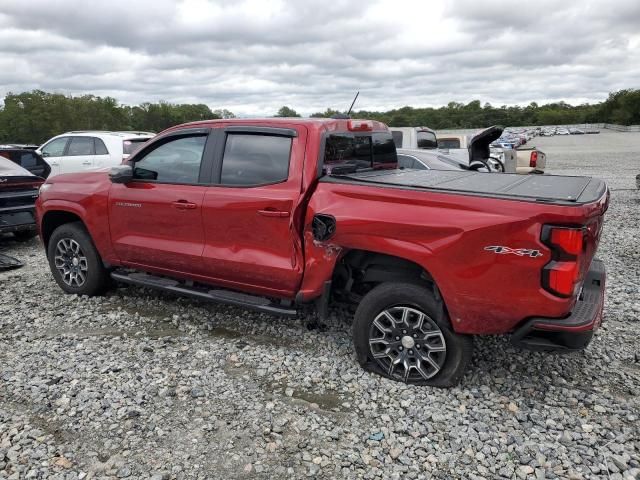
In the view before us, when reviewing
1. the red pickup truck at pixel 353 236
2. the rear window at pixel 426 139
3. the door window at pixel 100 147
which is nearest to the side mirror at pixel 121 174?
the red pickup truck at pixel 353 236

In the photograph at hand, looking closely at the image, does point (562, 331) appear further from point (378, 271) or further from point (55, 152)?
point (55, 152)

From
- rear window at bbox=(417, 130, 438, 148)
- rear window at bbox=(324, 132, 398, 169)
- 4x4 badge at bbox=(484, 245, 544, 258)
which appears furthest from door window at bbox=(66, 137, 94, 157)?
4x4 badge at bbox=(484, 245, 544, 258)

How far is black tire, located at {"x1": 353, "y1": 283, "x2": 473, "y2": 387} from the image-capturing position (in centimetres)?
355

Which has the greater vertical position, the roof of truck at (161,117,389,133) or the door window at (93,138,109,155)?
the roof of truck at (161,117,389,133)

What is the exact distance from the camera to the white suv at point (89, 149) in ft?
37.7

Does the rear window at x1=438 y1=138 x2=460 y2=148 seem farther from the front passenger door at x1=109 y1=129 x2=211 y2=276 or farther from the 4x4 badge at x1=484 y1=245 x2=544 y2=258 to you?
the 4x4 badge at x1=484 y1=245 x2=544 y2=258

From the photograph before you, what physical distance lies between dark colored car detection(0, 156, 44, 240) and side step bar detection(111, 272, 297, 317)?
3477 millimetres

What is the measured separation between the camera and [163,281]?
498cm

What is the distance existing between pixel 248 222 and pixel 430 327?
1627 mm

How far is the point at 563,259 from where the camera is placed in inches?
119

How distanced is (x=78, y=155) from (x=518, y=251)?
37.1 ft

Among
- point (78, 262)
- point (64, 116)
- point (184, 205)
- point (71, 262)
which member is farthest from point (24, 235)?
point (64, 116)

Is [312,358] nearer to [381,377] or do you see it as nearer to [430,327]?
[381,377]

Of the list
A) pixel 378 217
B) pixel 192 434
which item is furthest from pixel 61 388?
pixel 378 217
